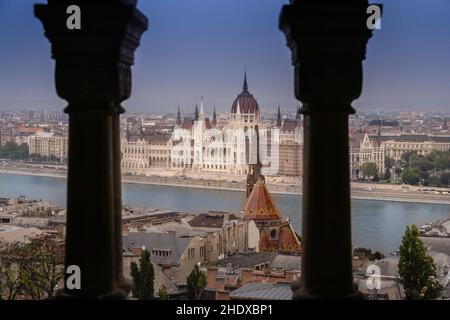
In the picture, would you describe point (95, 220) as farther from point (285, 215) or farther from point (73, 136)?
point (285, 215)

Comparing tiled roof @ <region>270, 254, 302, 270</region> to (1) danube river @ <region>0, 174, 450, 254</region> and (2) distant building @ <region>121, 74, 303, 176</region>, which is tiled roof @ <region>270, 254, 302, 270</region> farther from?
(2) distant building @ <region>121, 74, 303, 176</region>

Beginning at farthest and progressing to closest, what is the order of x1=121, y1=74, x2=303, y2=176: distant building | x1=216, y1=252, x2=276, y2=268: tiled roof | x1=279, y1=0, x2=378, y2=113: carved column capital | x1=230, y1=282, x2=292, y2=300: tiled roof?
x1=121, y1=74, x2=303, y2=176: distant building
x1=216, y1=252, x2=276, y2=268: tiled roof
x1=230, y1=282, x2=292, y2=300: tiled roof
x1=279, y1=0, x2=378, y2=113: carved column capital

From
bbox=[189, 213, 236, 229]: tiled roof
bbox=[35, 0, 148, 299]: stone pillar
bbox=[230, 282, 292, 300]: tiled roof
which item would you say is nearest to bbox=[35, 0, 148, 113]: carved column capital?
bbox=[35, 0, 148, 299]: stone pillar

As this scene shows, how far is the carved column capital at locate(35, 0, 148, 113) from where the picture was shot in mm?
2152

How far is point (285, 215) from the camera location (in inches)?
1248

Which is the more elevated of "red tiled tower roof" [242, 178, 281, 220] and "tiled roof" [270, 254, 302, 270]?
"red tiled tower roof" [242, 178, 281, 220]

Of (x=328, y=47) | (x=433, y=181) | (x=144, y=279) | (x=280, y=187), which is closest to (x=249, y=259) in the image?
(x=433, y=181)

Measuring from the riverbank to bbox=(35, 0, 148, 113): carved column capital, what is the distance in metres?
9.54

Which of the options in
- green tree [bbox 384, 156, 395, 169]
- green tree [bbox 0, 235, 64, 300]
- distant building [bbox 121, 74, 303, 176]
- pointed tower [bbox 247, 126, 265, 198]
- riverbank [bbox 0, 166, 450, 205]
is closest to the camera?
green tree [bbox 0, 235, 64, 300]

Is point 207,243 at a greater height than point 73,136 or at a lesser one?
lesser

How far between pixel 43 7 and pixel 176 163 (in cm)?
4042

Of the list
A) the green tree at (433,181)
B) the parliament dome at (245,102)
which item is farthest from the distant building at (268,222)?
the green tree at (433,181)

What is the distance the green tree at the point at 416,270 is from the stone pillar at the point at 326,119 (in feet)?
13.7
